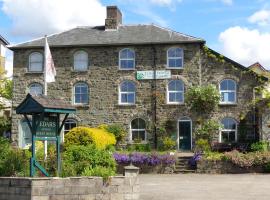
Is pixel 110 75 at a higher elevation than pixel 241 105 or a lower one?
higher

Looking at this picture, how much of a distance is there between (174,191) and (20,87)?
19831 mm

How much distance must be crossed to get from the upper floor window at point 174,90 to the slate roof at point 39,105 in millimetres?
17489

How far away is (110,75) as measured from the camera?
106ft

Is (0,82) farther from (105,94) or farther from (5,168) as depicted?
(5,168)

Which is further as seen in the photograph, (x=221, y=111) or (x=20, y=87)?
(x=20, y=87)

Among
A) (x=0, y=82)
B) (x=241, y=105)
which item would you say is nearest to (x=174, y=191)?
(x=241, y=105)

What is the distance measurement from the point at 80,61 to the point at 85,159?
1793 cm

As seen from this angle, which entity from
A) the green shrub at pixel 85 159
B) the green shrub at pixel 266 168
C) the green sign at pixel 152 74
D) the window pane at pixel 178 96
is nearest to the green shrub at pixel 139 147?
the window pane at pixel 178 96

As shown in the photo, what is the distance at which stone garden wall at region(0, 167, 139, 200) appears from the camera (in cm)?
1302

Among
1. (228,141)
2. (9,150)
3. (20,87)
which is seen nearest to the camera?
(9,150)

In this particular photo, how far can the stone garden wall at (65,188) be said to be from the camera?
42.7 feet

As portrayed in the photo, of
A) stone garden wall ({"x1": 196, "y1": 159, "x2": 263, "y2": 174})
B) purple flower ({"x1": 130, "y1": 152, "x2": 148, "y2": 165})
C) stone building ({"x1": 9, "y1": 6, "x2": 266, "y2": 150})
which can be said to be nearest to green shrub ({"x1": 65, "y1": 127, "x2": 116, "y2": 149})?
purple flower ({"x1": 130, "y1": 152, "x2": 148, "y2": 165})

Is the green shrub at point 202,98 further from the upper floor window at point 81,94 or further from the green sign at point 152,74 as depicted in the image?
the upper floor window at point 81,94

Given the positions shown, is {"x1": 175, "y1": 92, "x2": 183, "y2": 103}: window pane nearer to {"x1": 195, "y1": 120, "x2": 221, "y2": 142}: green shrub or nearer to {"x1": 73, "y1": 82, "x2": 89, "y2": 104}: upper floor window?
{"x1": 195, "y1": 120, "x2": 221, "y2": 142}: green shrub
